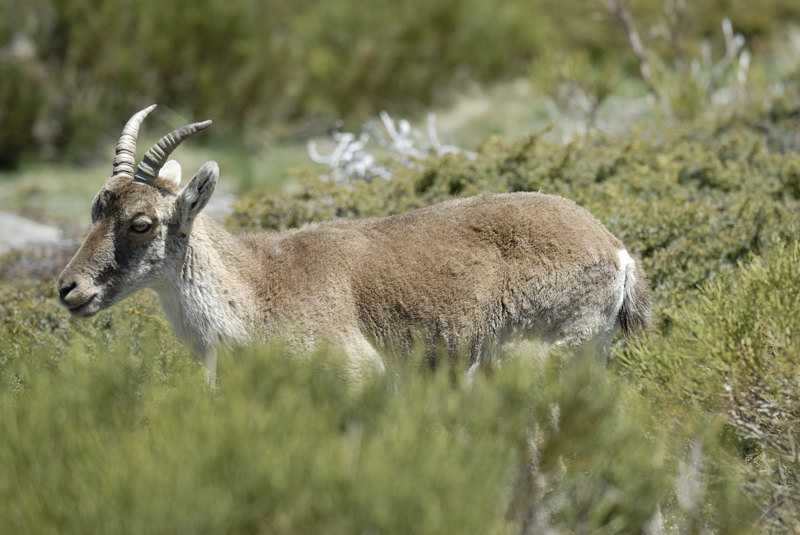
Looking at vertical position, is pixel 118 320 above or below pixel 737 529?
above

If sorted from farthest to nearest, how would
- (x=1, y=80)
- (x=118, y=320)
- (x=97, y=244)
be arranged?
(x=1, y=80), (x=118, y=320), (x=97, y=244)

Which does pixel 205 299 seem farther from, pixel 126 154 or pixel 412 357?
pixel 412 357

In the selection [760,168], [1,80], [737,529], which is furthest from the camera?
[1,80]

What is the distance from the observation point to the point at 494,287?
5367mm

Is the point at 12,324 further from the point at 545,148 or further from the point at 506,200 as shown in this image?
the point at 545,148

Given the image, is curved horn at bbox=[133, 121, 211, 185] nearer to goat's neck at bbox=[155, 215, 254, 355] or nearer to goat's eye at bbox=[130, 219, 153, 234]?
goat's eye at bbox=[130, 219, 153, 234]

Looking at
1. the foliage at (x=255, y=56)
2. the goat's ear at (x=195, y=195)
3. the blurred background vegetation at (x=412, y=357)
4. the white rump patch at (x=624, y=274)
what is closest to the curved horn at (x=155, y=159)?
the goat's ear at (x=195, y=195)

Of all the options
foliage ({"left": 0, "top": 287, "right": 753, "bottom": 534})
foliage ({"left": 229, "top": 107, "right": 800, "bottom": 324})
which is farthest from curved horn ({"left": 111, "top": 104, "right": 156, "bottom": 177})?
foliage ({"left": 229, "top": 107, "right": 800, "bottom": 324})

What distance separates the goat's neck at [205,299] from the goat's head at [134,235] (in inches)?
2.9

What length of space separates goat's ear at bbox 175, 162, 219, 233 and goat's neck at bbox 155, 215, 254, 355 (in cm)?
11

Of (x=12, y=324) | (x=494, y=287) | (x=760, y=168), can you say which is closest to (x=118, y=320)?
(x=12, y=324)

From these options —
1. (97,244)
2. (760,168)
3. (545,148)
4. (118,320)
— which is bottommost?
(760,168)

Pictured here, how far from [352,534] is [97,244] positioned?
273 cm

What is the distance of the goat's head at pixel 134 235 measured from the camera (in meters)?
4.96
